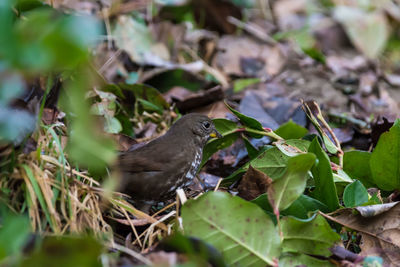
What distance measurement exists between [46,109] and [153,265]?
1526 mm

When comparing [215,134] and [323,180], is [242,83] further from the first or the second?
[323,180]

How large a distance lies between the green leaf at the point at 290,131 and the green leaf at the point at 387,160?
70cm


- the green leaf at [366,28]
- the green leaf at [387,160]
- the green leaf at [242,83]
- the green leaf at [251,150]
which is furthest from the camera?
the green leaf at [366,28]

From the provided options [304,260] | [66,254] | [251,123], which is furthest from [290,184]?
[66,254]

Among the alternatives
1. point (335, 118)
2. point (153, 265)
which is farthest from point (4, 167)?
point (335, 118)

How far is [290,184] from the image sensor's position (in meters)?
2.65

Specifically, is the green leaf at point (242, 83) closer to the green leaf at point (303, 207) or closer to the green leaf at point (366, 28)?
the green leaf at point (366, 28)

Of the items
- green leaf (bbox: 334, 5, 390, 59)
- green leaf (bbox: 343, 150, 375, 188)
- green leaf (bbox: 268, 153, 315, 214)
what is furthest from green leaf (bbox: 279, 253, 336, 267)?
green leaf (bbox: 334, 5, 390, 59)

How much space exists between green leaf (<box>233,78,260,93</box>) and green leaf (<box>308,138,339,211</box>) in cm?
232

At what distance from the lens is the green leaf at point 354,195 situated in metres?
2.97

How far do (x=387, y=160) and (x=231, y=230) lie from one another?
118 cm

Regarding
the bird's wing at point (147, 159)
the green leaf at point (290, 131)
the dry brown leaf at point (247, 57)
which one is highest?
the bird's wing at point (147, 159)

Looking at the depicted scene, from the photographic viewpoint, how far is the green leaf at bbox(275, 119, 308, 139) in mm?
3857

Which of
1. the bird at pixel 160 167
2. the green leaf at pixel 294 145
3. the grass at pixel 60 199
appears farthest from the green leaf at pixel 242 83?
the grass at pixel 60 199
